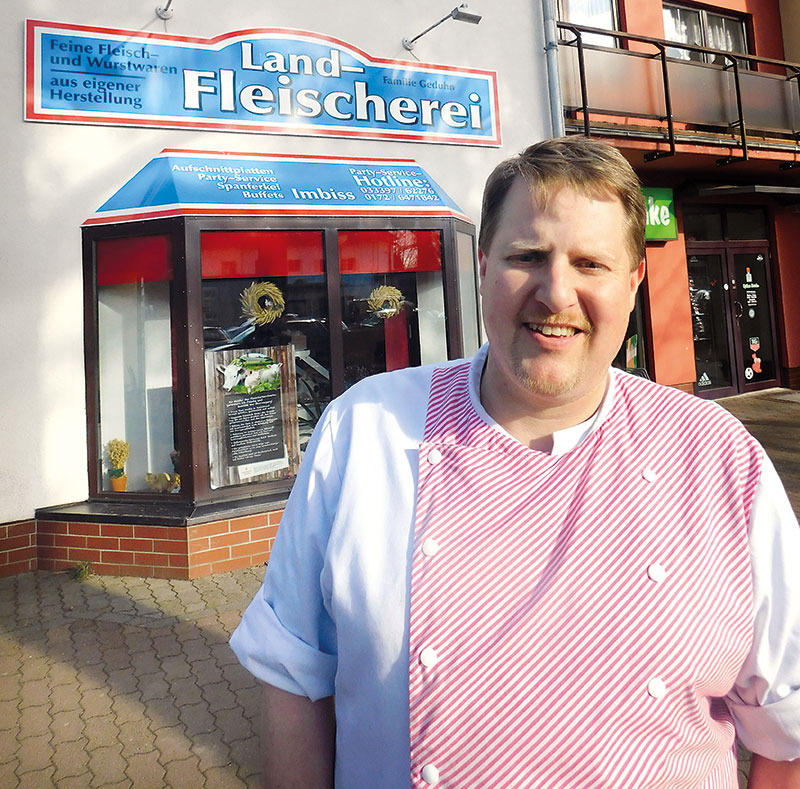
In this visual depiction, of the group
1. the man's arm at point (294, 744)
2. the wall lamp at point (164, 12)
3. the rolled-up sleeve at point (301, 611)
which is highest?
the wall lamp at point (164, 12)

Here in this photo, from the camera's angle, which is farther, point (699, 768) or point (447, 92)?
point (447, 92)

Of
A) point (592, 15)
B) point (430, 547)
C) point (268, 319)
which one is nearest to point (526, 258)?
point (430, 547)

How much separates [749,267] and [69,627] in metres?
10.7

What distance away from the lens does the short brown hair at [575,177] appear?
4.13ft

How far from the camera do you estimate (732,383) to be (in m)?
10.6

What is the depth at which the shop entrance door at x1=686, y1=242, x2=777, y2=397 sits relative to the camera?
10422mm

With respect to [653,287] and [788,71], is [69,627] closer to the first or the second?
[653,287]

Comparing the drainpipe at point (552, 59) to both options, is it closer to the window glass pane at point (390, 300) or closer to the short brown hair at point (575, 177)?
the window glass pane at point (390, 300)

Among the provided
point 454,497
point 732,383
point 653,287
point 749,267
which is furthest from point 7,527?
point 749,267

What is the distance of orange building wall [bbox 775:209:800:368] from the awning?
7231mm

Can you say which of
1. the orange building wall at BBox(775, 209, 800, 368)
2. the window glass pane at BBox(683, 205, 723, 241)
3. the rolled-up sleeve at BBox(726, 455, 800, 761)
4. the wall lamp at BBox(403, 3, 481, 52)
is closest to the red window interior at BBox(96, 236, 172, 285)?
the wall lamp at BBox(403, 3, 481, 52)

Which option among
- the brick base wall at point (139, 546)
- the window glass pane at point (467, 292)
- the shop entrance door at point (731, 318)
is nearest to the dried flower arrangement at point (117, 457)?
the brick base wall at point (139, 546)

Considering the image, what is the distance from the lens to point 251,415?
548cm

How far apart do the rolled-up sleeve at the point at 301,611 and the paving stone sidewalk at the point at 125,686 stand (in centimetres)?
168
